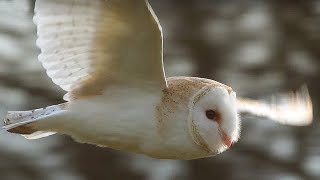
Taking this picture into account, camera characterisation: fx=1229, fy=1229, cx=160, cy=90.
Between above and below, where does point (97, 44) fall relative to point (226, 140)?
above

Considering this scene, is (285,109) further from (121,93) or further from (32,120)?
(32,120)

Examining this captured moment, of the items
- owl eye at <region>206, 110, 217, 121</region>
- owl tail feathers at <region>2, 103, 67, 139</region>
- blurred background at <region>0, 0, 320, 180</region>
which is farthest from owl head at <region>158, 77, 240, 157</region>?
blurred background at <region>0, 0, 320, 180</region>

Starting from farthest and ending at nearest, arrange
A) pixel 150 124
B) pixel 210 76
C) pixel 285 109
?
pixel 210 76
pixel 285 109
pixel 150 124

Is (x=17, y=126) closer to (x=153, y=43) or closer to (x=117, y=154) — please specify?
(x=153, y=43)

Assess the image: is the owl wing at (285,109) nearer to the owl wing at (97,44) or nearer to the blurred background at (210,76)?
the owl wing at (97,44)

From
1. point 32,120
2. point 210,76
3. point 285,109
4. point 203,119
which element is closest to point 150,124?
point 203,119

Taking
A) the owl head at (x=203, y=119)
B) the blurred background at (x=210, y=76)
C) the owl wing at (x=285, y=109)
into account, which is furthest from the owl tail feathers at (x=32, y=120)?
the blurred background at (x=210, y=76)

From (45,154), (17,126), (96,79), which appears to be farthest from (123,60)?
(45,154)
